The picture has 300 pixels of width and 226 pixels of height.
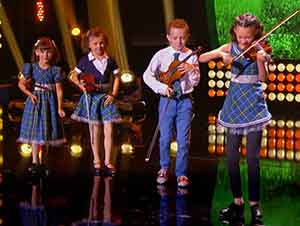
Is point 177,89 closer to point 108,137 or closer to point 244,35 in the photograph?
point 108,137

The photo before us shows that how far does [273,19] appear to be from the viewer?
360 inches

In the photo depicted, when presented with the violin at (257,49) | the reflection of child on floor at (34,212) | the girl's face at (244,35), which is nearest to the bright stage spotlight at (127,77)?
the reflection of child on floor at (34,212)

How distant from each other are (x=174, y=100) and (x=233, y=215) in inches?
47.6

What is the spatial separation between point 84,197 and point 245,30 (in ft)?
5.91

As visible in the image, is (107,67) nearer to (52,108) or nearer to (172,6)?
(52,108)

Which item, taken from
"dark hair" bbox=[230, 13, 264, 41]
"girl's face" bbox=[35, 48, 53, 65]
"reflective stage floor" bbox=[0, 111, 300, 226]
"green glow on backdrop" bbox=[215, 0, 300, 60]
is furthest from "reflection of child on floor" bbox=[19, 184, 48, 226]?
"green glow on backdrop" bbox=[215, 0, 300, 60]

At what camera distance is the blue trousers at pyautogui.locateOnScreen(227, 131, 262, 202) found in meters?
5.12

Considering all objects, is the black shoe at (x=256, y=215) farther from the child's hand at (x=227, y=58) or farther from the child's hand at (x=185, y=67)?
the child's hand at (x=185, y=67)

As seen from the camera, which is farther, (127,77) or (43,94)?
(127,77)

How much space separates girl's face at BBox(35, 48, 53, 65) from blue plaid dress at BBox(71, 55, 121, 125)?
26 centimetres

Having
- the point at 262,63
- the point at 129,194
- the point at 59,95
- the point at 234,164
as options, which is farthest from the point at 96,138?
the point at 262,63

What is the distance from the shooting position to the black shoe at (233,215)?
5051mm

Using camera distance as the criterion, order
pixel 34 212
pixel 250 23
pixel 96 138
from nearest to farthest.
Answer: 1. pixel 250 23
2. pixel 34 212
3. pixel 96 138

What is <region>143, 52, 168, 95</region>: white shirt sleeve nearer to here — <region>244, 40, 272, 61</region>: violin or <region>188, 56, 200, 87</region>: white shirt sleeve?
<region>188, 56, 200, 87</region>: white shirt sleeve
